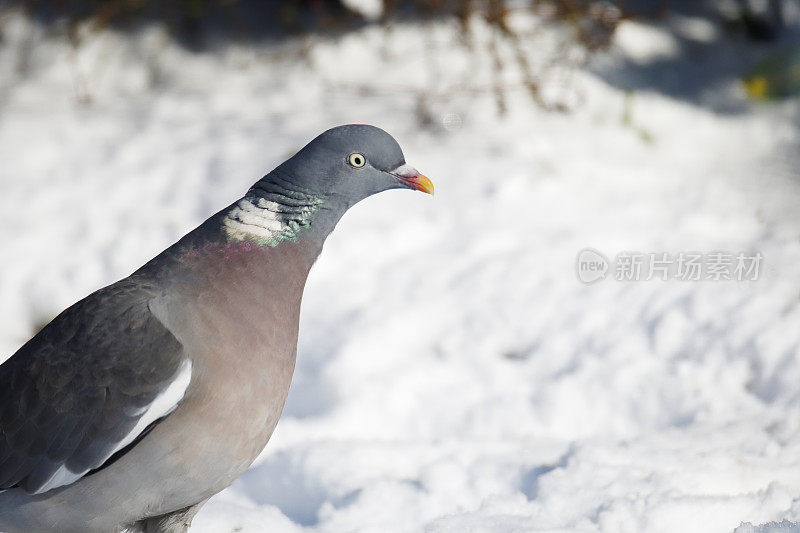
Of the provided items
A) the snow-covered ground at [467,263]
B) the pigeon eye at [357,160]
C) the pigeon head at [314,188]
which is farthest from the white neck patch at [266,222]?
the snow-covered ground at [467,263]

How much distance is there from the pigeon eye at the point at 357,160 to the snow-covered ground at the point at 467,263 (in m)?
1.13

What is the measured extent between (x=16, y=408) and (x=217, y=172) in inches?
99.0

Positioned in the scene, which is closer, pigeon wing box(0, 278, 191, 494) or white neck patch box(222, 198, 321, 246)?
pigeon wing box(0, 278, 191, 494)

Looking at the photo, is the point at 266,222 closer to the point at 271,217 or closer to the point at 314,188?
the point at 271,217

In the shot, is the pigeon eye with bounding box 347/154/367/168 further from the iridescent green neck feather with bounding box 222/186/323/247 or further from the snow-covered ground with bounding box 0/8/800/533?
the snow-covered ground with bounding box 0/8/800/533

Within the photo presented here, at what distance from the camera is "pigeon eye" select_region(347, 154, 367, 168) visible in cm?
238

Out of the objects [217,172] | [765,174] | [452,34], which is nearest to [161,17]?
[217,172]

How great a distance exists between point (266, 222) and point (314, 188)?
0.16 metres

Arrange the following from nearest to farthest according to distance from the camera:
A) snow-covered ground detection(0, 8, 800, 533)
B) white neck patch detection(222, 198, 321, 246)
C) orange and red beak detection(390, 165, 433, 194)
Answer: white neck patch detection(222, 198, 321, 246) → orange and red beak detection(390, 165, 433, 194) → snow-covered ground detection(0, 8, 800, 533)

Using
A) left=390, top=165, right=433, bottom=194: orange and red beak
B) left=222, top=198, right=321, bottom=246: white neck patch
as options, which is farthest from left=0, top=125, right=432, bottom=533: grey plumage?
left=390, top=165, right=433, bottom=194: orange and red beak

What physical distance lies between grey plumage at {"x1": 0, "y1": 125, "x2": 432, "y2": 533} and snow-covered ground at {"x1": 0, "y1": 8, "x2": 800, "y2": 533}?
613mm

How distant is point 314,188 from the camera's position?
2.34 m

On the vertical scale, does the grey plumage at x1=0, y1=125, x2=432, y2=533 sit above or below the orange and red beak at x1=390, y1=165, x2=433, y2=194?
below

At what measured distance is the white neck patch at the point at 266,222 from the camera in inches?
90.4
